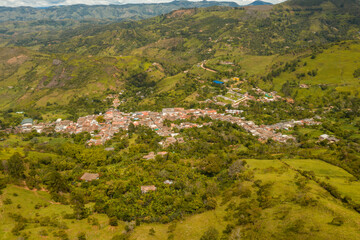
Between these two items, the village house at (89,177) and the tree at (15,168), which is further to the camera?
the village house at (89,177)

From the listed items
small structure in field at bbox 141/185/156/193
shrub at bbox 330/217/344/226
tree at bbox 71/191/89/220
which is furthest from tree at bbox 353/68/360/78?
tree at bbox 71/191/89/220

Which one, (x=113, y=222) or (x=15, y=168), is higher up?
(x=15, y=168)

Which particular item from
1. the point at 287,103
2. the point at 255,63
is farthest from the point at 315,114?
the point at 255,63

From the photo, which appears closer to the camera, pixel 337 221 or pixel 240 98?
pixel 337 221

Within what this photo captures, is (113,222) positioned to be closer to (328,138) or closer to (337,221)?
(337,221)

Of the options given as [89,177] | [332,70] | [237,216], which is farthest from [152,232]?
[332,70]

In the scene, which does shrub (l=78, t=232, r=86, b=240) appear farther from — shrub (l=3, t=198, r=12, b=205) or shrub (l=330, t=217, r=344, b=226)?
shrub (l=330, t=217, r=344, b=226)

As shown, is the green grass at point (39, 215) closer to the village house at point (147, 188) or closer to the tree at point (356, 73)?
the village house at point (147, 188)

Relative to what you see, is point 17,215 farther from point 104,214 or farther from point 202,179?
point 202,179

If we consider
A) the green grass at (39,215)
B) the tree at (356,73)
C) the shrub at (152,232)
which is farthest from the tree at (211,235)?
the tree at (356,73)

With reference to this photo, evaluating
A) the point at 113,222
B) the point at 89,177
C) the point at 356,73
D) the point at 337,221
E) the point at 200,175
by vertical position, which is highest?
the point at 356,73
